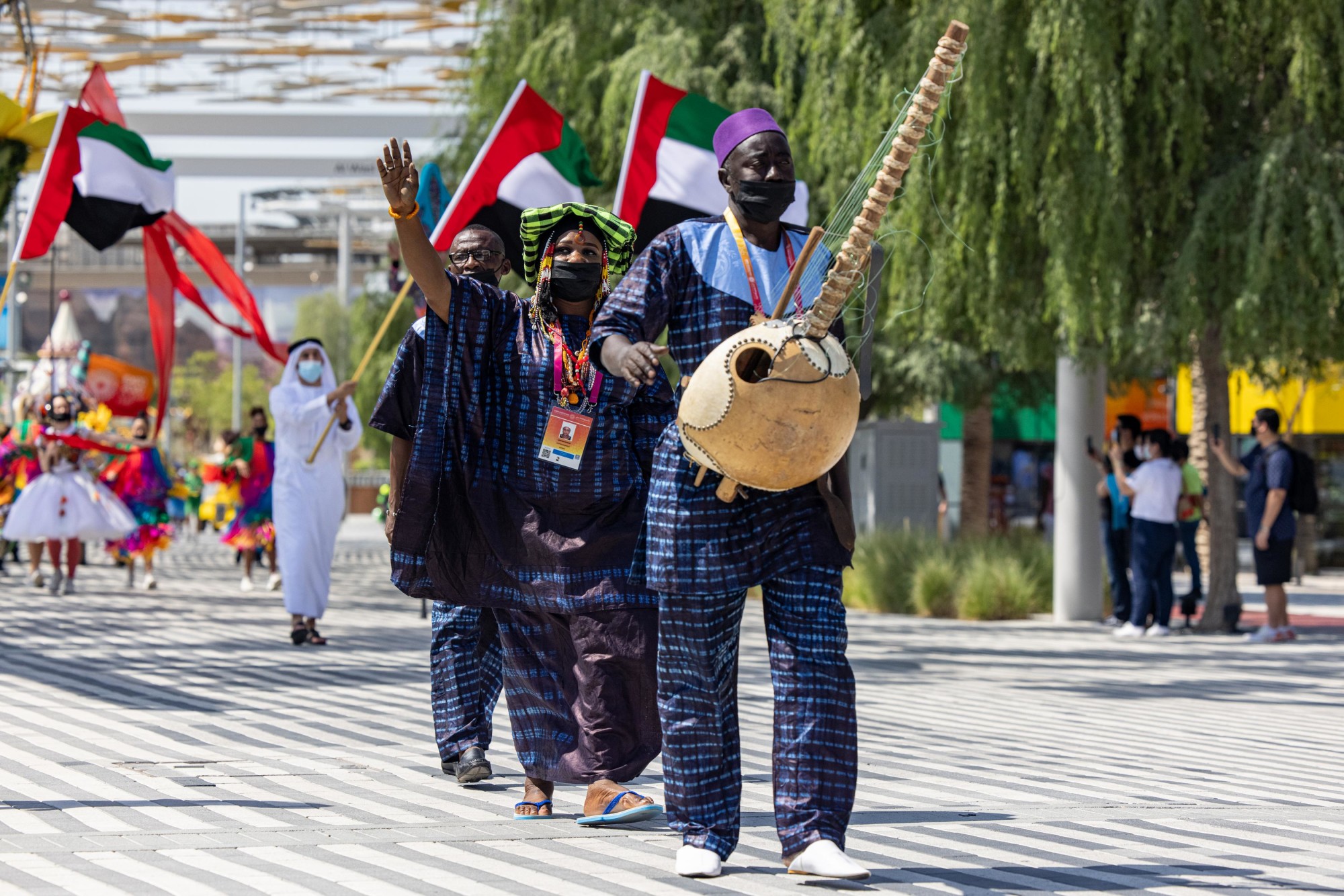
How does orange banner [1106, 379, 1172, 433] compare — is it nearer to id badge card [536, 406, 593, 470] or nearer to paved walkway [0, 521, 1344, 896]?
paved walkway [0, 521, 1344, 896]

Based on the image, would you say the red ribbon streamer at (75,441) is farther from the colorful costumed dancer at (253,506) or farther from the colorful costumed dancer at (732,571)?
the colorful costumed dancer at (732,571)

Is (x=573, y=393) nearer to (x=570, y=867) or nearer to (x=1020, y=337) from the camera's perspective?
(x=570, y=867)

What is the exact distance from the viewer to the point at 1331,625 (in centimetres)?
1683

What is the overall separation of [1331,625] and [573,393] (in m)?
13.0

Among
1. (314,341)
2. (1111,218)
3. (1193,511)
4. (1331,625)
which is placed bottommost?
(1331,625)

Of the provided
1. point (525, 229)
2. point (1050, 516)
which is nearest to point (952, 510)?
point (1050, 516)

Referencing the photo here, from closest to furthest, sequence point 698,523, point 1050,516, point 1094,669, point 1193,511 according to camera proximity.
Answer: point 698,523
point 1094,669
point 1193,511
point 1050,516

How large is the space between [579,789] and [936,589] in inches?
435

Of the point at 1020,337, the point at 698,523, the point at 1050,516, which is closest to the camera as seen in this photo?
the point at 698,523

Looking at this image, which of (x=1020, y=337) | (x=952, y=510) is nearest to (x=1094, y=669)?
(x=1020, y=337)

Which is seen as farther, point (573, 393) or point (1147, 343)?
point (1147, 343)

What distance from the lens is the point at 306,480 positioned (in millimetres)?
11867

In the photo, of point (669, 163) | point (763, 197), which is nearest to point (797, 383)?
point (763, 197)

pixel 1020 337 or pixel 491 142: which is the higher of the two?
pixel 491 142
